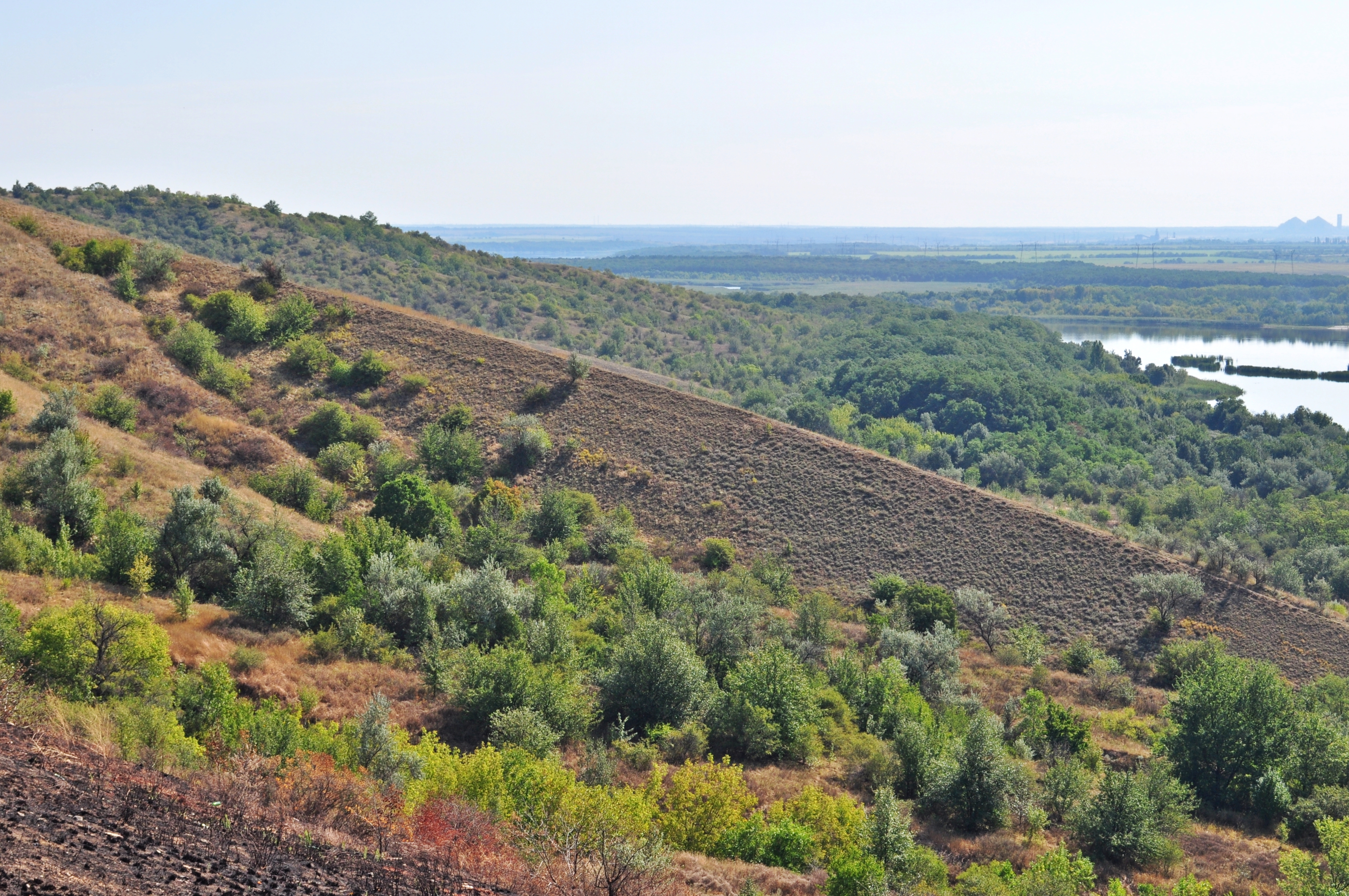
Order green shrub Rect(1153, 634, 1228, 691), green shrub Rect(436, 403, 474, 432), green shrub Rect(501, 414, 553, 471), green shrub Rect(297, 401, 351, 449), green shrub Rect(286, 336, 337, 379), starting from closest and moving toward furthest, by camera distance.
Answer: green shrub Rect(1153, 634, 1228, 691) → green shrub Rect(297, 401, 351, 449) → green shrub Rect(501, 414, 553, 471) → green shrub Rect(436, 403, 474, 432) → green shrub Rect(286, 336, 337, 379)

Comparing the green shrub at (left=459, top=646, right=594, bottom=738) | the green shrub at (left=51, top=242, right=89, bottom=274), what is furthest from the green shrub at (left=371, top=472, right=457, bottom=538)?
the green shrub at (left=51, top=242, right=89, bottom=274)

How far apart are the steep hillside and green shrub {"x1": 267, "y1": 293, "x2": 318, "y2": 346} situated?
133cm

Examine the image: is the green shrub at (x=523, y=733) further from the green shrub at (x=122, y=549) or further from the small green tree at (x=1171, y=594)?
the small green tree at (x=1171, y=594)

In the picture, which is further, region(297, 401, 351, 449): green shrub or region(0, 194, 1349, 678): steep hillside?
region(297, 401, 351, 449): green shrub

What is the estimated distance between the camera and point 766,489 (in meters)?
40.5

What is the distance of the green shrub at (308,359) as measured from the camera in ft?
139

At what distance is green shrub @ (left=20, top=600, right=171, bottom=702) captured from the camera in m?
16.1

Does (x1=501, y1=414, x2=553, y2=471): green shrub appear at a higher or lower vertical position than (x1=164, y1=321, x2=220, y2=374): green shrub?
lower

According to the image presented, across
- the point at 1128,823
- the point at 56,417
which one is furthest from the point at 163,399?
the point at 1128,823

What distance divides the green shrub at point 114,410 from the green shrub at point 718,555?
21100 millimetres

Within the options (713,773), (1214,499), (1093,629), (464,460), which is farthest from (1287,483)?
(713,773)

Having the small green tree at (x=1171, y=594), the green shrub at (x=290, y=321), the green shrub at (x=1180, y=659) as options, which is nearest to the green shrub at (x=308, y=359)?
the green shrub at (x=290, y=321)

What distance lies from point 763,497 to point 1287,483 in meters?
43.1

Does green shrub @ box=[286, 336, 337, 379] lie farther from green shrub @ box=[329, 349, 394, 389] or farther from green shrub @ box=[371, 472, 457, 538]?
green shrub @ box=[371, 472, 457, 538]
